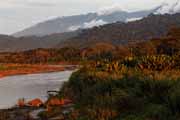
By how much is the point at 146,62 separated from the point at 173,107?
12315 mm

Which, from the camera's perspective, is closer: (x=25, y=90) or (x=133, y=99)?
(x=133, y=99)

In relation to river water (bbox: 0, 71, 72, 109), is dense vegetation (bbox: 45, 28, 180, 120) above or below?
above

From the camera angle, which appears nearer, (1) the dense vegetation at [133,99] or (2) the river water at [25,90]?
(1) the dense vegetation at [133,99]

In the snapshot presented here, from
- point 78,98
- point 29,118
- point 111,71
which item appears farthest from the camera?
point 111,71

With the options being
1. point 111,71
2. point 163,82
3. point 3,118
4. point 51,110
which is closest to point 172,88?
point 163,82

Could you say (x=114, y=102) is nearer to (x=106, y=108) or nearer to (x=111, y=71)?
(x=106, y=108)

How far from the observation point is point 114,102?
56.9 ft

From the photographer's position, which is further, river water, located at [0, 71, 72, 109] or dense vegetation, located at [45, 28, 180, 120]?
river water, located at [0, 71, 72, 109]

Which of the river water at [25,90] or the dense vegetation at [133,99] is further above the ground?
the dense vegetation at [133,99]

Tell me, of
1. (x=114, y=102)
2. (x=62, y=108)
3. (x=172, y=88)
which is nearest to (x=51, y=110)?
(x=62, y=108)

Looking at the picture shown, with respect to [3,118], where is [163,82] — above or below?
above

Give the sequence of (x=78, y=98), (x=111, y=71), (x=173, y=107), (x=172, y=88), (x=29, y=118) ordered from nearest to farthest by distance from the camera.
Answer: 1. (x=173, y=107)
2. (x=172, y=88)
3. (x=29, y=118)
4. (x=78, y=98)
5. (x=111, y=71)

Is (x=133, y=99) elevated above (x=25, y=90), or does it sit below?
above

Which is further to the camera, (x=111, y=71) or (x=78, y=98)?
(x=111, y=71)
